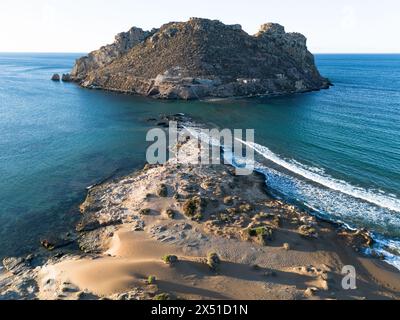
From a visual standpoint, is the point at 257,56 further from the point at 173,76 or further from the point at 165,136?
the point at 165,136

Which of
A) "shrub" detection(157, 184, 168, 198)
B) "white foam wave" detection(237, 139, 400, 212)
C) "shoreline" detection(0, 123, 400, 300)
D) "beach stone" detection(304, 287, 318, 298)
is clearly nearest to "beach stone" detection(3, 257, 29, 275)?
"shoreline" detection(0, 123, 400, 300)

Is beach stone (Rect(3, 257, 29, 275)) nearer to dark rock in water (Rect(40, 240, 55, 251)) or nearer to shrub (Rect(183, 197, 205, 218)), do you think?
dark rock in water (Rect(40, 240, 55, 251))

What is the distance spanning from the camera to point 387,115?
7956cm

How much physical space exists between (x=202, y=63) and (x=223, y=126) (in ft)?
159

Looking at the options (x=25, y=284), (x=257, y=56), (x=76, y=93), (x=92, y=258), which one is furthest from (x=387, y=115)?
(x=76, y=93)

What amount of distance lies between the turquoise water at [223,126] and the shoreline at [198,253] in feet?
13.9

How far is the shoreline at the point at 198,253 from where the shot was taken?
2689 centimetres

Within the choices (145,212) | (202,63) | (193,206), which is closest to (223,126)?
(193,206)

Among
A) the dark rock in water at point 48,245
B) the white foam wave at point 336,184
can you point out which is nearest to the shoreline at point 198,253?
the dark rock in water at point 48,245

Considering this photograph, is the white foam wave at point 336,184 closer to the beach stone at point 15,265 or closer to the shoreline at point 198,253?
the shoreline at point 198,253

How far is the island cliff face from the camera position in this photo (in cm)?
11212

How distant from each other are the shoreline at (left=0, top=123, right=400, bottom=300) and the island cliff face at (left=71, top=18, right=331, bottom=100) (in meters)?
70.4
